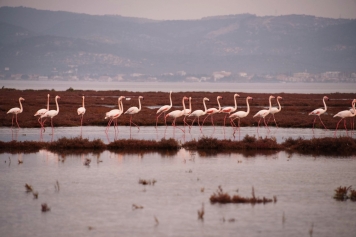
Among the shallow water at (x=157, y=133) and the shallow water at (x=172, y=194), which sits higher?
the shallow water at (x=157, y=133)

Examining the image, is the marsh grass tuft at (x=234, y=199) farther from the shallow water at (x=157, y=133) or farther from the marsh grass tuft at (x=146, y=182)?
the shallow water at (x=157, y=133)

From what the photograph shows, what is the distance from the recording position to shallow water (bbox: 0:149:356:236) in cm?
1380

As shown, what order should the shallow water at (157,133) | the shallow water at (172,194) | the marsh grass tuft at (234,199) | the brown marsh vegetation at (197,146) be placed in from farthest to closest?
the shallow water at (157,133)
the brown marsh vegetation at (197,146)
the marsh grass tuft at (234,199)
the shallow water at (172,194)

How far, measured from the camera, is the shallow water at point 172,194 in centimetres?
1380

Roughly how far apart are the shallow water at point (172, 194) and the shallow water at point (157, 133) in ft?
20.2

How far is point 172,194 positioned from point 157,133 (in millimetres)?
15888

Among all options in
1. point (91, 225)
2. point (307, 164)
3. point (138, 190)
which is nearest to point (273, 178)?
point (307, 164)

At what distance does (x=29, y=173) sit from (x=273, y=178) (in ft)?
27.4

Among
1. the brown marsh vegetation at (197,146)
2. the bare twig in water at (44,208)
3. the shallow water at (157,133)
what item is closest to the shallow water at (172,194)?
the bare twig in water at (44,208)

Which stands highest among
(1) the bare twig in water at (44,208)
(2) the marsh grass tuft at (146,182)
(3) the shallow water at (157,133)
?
(3) the shallow water at (157,133)

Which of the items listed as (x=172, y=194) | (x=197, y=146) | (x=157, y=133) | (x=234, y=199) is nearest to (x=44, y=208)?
(x=172, y=194)

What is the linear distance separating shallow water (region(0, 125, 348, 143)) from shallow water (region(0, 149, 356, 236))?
20.2ft

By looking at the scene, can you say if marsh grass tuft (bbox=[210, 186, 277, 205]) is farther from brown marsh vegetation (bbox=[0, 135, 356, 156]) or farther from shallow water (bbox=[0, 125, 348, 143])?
shallow water (bbox=[0, 125, 348, 143])

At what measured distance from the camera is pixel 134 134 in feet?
106
